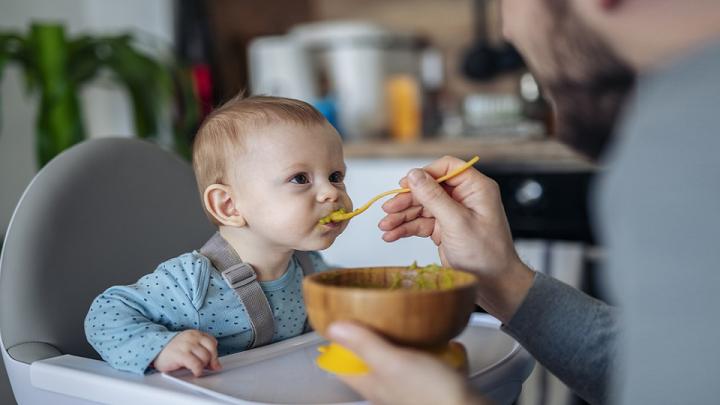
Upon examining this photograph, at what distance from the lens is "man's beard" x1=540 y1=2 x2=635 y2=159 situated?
0.60 m

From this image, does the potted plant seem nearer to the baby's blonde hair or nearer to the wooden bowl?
the baby's blonde hair

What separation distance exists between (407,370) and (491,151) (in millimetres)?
1631

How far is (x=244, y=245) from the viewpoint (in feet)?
2.91

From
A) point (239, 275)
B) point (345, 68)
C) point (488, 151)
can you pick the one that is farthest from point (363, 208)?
point (345, 68)

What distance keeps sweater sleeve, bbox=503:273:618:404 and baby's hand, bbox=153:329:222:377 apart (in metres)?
0.30

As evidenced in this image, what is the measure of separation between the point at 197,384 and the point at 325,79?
2.14 metres

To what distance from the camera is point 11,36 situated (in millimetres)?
1905

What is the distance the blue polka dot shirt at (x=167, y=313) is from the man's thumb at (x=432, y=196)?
0.67 ft

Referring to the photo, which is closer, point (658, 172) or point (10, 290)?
point (658, 172)

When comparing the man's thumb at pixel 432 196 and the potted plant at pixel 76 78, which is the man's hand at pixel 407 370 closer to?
the man's thumb at pixel 432 196

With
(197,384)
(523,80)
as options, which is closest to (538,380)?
(523,80)

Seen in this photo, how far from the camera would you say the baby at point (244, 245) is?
2.63 feet

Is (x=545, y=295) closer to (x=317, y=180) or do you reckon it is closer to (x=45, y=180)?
(x=317, y=180)

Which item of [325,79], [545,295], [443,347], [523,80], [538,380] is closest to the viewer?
[443,347]
